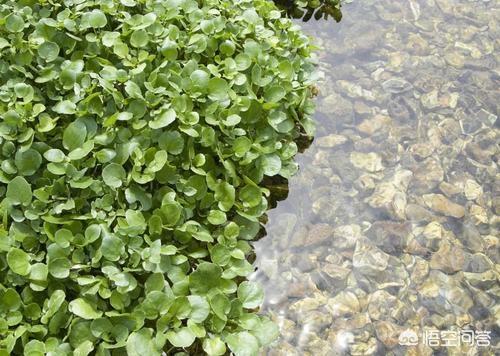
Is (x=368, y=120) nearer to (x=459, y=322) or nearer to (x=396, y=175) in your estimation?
(x=396, y=175)

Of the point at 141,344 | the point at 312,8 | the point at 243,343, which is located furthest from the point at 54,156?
the point at 312,8

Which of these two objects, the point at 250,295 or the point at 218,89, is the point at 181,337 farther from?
the point at 218,89

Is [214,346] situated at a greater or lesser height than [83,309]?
lesser

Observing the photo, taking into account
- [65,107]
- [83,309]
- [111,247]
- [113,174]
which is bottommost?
[83,309]

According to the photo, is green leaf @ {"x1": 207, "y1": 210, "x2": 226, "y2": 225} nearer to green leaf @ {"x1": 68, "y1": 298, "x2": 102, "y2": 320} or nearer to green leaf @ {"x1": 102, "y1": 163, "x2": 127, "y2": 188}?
green leaf @ {"x1": 102, "y1": 163, "x2": 127, "y2": 188}

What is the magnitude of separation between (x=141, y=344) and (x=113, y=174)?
0.78 metres

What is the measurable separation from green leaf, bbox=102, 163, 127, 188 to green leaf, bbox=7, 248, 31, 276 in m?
0.48

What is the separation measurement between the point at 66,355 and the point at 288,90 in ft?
6.00

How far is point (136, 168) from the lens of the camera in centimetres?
270

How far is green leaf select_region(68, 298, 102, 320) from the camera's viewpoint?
237cm

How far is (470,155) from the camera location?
3.98 metres

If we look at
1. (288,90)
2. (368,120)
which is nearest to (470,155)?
(368,120)

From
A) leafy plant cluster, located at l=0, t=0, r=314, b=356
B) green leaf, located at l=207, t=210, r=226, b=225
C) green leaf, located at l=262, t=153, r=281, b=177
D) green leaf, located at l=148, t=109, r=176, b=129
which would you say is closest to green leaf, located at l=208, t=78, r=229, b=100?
leafy plant cluster, located at l=0, t=0, r=314, b=356

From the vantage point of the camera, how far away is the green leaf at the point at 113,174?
2654mm
